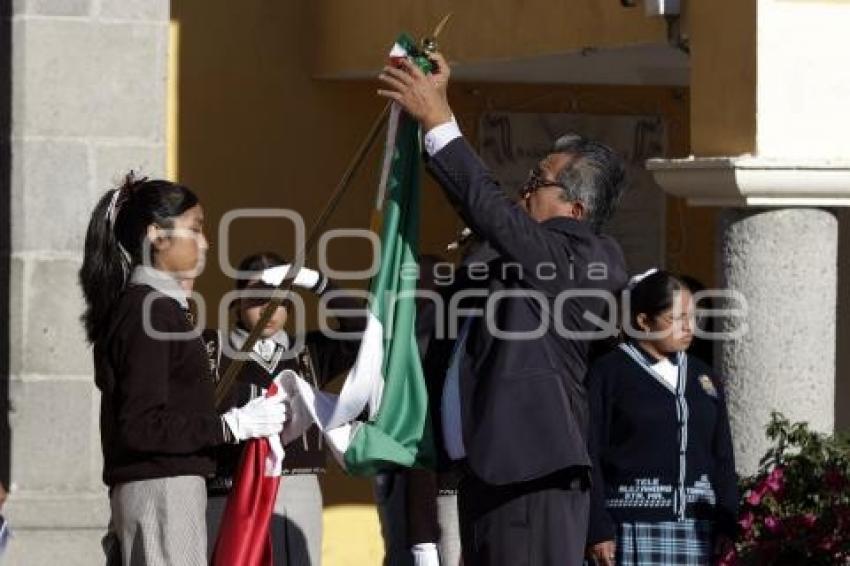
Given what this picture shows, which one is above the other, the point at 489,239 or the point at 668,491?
the point at 489,239

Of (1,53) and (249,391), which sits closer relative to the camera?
(249,391)

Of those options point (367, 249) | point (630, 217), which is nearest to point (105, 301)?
point (367, 249)

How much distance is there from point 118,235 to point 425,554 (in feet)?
8.30

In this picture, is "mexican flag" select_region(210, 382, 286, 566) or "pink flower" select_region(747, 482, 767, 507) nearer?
"mexican flag" select_region(210, 382, 286, 566)

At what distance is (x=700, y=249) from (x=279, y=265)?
2.82m

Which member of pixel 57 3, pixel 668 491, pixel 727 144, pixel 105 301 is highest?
pixel 57 3

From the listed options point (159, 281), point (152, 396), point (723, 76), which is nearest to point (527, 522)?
point (152, 396)

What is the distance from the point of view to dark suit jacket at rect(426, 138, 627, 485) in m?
6.04

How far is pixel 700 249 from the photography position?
11.0 m

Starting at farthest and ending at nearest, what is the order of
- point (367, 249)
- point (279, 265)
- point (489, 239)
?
point (367, 249)
point (279, 265)
point (489, 239)

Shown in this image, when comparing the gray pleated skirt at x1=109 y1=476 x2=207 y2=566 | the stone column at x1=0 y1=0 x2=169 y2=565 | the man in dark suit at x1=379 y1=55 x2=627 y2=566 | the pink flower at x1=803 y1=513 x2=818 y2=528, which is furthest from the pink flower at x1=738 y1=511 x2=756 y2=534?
the stone column at x1=0 y1=0 x2=169 y2=565

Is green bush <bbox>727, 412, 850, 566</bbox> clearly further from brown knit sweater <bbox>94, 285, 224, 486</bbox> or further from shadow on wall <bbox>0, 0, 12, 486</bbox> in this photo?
shadow on wall <bbox>0, 0, 12, 486</bbox>

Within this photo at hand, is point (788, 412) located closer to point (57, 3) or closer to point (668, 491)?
point (668, 491)

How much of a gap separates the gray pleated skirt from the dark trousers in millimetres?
790
